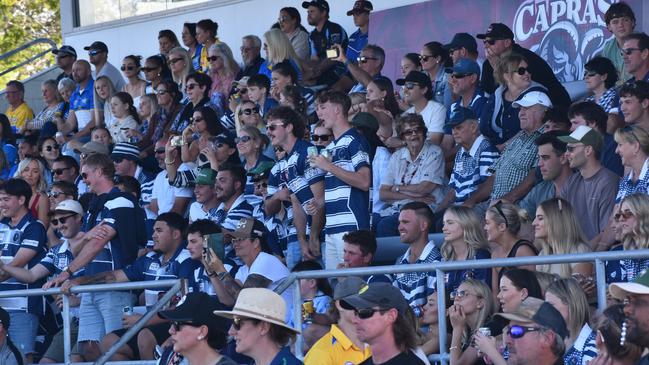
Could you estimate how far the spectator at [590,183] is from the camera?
8.56 m

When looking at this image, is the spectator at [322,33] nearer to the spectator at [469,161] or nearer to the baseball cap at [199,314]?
the spectator at [469,161]

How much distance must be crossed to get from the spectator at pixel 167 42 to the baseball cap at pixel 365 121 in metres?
5.49

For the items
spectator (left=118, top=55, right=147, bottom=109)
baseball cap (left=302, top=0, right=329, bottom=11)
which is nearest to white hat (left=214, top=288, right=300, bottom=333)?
baseball cap (left=302, top=0, right=329, bottom=11)

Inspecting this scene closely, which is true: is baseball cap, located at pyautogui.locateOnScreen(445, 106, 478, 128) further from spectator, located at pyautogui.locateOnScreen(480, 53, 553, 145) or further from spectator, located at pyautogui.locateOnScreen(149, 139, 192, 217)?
spectator, located at pyautogui.locateOnScreen(149, 139, 192, 217)

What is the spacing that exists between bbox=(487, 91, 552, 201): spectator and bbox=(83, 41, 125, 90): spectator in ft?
26.1

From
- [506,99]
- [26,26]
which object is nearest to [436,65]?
[506,99]

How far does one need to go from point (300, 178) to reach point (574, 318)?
4.00m

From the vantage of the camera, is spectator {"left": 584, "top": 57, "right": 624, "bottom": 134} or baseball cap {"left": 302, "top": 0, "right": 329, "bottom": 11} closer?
spectator {"left": 584, "top": 57, "right": 624, "bottom": 134}

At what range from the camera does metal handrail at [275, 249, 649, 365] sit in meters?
6.78

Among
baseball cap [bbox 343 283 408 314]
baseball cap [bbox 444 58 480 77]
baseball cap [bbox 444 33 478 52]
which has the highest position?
baseball cap [bbox 444 33 478 52]

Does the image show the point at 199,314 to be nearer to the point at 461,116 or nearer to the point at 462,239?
the point at 462,239

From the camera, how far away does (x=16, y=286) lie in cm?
1120

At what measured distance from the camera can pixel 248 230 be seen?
9844 millimetres

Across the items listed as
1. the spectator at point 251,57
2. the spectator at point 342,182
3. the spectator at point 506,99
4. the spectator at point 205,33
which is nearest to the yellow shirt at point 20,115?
the spectator at point 205,33
